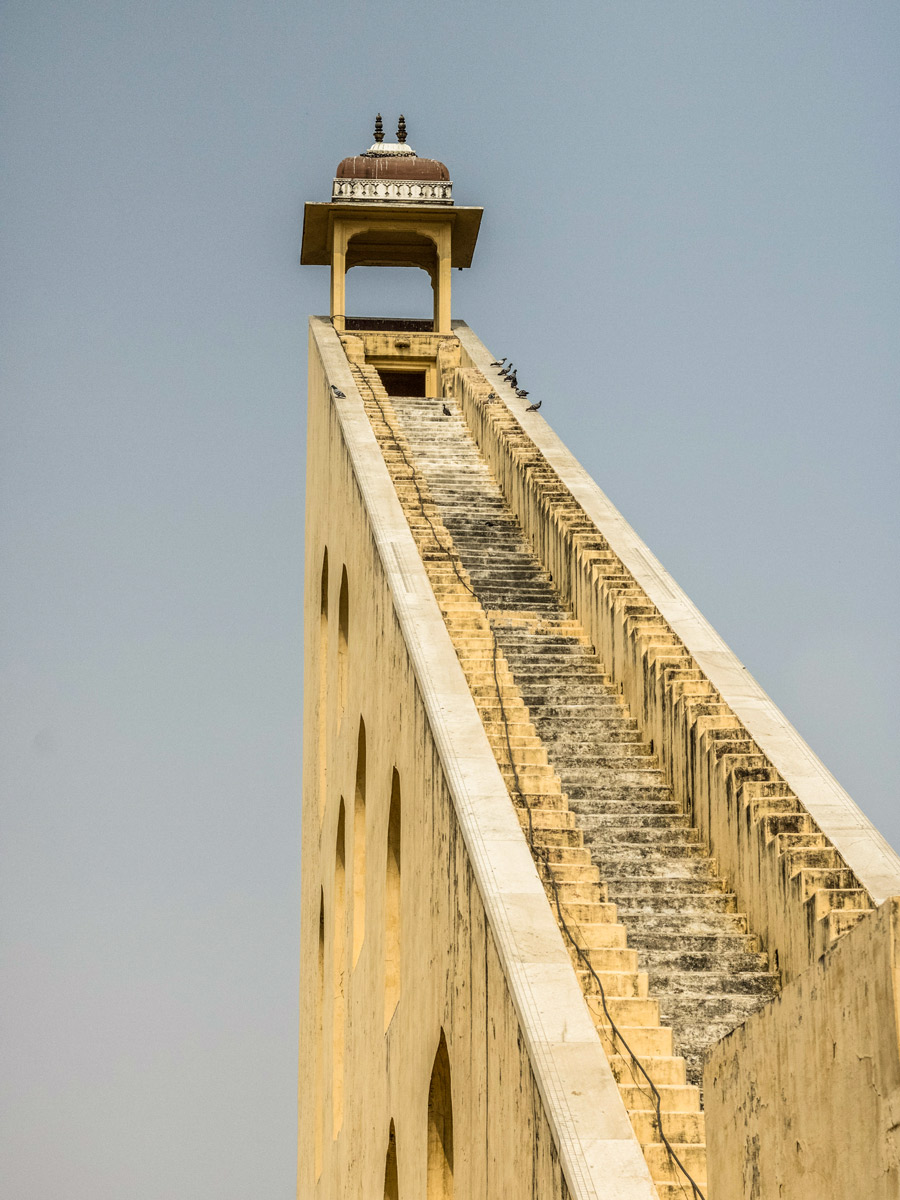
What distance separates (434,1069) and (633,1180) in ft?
8.85

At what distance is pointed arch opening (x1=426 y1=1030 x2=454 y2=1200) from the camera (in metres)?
7.72

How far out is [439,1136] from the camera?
307 inches

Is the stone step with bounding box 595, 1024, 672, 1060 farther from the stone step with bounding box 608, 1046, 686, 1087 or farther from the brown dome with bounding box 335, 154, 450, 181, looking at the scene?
A: the brown dome with bounding box 335, 154, 450, 181

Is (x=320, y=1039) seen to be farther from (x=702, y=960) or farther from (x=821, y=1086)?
(x=821, y=1086)

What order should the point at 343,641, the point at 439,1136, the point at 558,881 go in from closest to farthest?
the point at 558,881, the point at 439,1136, the point at 343,641

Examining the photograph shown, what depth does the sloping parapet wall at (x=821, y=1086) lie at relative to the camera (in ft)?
11.5

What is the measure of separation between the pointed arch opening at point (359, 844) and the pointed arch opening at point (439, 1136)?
401cm

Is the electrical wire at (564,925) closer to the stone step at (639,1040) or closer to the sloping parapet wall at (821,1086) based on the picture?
the stone step at (639,1040)

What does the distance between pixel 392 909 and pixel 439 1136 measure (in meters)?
2.22

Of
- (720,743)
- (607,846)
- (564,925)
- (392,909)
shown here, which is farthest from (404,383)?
(564,925)

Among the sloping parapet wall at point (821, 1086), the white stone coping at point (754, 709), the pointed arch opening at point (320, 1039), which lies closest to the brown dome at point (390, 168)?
the white stone coping at point (754, 709)

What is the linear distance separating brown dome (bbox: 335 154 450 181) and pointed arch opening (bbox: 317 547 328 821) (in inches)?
250

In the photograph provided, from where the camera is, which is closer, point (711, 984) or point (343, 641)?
point (711, 984)

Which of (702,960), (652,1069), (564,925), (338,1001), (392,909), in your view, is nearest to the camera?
(652,1069)
